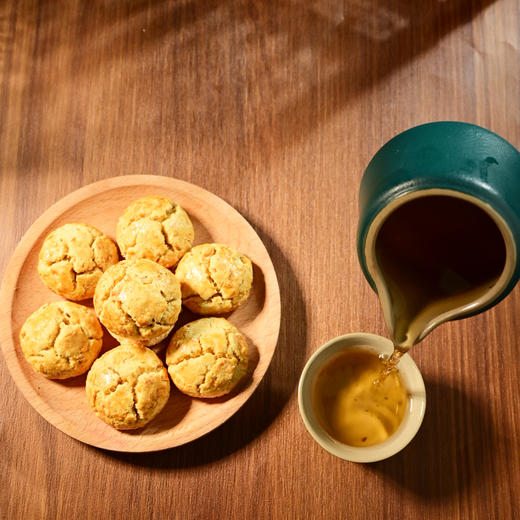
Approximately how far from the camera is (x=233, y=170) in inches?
55.6

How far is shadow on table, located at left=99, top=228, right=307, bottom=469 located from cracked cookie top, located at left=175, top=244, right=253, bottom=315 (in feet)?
0.51

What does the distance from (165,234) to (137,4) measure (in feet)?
2.42

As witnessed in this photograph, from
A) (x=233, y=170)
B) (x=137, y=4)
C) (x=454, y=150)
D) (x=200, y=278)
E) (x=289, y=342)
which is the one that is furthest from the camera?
(x=137, y=4)

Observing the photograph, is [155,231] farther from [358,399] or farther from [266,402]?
[358,399]

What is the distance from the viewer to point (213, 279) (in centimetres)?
119

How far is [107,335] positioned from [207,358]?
252 mm

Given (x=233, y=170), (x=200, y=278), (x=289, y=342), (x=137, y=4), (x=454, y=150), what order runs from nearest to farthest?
(x=454, y=150), (x=200, y=278), (x=289, y=342), (x=233, y=170), (x=137, y=4)

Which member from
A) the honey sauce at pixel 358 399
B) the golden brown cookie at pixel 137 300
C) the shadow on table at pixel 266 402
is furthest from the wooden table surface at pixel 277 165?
the golden brown cookie at pixel 137 300

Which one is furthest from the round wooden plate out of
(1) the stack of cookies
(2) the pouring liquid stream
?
(2) the pouring liquid stream

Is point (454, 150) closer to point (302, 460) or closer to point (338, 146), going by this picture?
point (338, 146)

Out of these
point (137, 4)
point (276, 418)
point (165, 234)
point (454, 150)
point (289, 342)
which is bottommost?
point (276, 418)

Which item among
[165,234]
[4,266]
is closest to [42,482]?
[4,266]

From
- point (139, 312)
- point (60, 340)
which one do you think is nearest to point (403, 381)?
point (139, 312)

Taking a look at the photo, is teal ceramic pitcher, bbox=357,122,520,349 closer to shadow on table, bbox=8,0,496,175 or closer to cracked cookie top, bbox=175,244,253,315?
cracked cookie top, bbox=175,244,253,315
